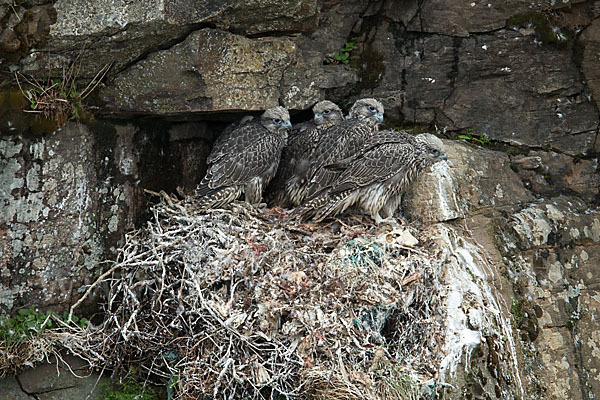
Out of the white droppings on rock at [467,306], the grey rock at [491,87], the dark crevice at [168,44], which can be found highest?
the dark crevice at [168,44]

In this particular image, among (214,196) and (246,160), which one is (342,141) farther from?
(214,196)

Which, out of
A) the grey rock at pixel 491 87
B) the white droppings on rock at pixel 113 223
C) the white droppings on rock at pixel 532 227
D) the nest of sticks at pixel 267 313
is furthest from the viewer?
the grey rock at pixel 491 87

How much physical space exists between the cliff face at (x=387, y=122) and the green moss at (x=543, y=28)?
12 millimetres

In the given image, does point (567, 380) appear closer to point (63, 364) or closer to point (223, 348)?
point (223, 348)

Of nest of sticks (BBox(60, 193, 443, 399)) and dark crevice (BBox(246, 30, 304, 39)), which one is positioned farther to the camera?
dark crevice (BBox(246, 30, 304, 39))

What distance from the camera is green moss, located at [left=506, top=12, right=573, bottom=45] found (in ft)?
21.4

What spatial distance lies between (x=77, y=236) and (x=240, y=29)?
7.12 feet

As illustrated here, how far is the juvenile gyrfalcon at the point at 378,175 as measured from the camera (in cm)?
650

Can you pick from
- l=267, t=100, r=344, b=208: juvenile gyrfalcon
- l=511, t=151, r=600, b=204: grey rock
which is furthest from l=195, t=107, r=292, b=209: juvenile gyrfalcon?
l=511, t=151, r=600, b=204: grey rock

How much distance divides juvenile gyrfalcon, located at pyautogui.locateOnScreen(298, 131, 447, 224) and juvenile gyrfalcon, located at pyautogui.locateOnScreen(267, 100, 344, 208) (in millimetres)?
427

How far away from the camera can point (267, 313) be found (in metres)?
5.55

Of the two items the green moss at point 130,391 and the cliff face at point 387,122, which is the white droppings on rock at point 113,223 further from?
the green moss at point 130,391

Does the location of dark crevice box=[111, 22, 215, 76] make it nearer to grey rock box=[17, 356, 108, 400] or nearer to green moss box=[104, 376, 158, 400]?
grey rock box=[17, 356, 108, 400]

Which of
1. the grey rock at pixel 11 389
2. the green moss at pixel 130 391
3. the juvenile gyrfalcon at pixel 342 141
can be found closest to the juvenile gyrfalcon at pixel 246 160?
the juvenile gyrfalcon at pixel 342 141
